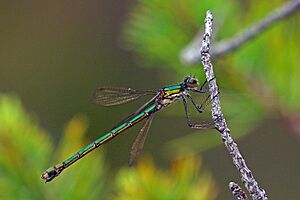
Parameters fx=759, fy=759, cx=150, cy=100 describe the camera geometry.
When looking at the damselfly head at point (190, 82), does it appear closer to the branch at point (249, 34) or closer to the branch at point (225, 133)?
the branch at point (249, 34)

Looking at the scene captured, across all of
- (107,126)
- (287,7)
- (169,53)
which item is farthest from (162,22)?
(107,126)

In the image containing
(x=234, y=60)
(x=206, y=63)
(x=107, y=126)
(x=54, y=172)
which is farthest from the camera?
(x=107, y=126)

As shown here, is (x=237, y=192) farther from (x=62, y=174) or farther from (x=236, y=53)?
(x=236, y=53)

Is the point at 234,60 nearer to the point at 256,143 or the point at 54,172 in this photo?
the point at 54,172

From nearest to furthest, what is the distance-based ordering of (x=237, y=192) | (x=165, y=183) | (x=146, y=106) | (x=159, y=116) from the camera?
(x=237, y=192)
(x=165, y=183)
(x=146, y=106)
(x=159, y=116)

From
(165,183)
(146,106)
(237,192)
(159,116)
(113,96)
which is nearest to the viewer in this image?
(237,192)

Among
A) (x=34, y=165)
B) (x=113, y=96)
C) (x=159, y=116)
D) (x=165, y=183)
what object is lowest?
(x=165, y=183)

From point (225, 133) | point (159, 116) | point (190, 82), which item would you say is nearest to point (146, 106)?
point (190, 82)
